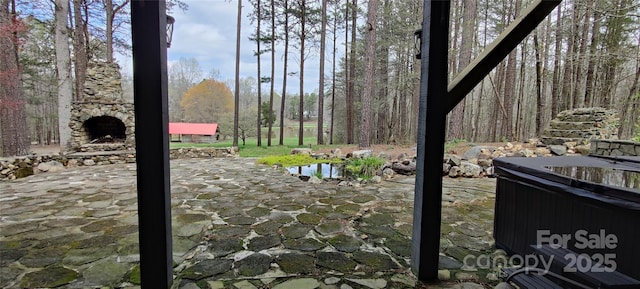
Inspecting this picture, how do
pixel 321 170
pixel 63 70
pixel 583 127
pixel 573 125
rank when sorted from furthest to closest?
1. pixel 63 70
2. pixel 573 125
3. pixel 583 127
4. pixel 321 170

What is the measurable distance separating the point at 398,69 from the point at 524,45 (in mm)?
4766

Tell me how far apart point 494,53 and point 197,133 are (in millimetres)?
19972

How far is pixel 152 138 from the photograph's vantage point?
1483mm

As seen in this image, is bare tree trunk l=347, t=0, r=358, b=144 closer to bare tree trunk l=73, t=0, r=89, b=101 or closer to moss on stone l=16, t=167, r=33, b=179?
bare tree trunk l=73, t=0, r=89, b=101

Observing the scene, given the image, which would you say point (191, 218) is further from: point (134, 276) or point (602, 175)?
point (602, 175)

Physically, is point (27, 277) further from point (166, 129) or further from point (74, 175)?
point (74, 175)

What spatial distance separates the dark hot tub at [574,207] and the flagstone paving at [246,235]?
1.33 ft

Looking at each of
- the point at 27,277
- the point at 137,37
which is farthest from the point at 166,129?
the point at 27,277

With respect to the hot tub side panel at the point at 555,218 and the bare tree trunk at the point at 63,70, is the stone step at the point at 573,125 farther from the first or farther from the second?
the bare tree trunk at the point at 63,70

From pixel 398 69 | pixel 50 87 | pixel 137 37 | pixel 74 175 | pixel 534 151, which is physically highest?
pixel 398 69

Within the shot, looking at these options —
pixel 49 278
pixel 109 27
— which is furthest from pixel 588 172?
pixel 109 27

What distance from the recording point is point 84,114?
734cm

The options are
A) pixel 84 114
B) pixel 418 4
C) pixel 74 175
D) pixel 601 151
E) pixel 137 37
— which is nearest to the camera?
pixel 137 37

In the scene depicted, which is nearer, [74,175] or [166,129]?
[166,129]
